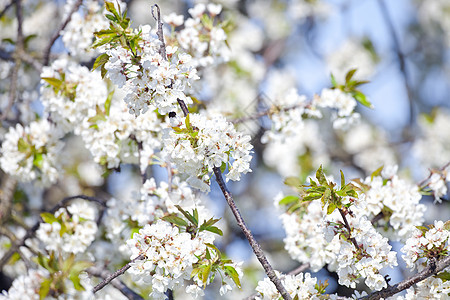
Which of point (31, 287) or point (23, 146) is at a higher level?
point (23, 146)

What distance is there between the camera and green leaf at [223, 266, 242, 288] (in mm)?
1726

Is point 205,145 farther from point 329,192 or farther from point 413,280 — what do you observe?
point 413,280

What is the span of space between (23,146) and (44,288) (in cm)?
137

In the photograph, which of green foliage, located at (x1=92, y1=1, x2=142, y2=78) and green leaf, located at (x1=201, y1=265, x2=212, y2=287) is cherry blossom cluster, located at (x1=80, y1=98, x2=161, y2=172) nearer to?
green foliage, located at (x1=92, y1=1, x2=142, y2=78)

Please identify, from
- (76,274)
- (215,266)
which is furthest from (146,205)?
(76,274)

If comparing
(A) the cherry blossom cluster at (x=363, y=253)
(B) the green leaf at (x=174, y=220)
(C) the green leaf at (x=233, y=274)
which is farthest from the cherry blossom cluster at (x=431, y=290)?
(B) the green leaf at (x=174, y=220)

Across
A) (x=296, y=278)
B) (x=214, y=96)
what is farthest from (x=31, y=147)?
(x=214, y=96)

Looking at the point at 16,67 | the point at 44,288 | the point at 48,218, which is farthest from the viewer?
the point at 16,67

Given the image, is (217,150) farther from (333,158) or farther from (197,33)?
(333,158)

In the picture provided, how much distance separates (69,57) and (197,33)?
0.97 m

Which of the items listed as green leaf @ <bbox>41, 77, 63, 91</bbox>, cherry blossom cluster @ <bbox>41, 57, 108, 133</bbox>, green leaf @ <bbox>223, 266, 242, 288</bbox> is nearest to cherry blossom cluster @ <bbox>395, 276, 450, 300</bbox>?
green leaf @ <bbox>223, 266, 242, 288</bbox>

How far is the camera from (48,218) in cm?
246

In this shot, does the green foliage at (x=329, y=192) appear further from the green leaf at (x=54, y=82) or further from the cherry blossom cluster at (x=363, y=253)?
the green leaf at (x=54, y=82)

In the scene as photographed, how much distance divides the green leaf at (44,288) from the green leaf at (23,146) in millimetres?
1339
